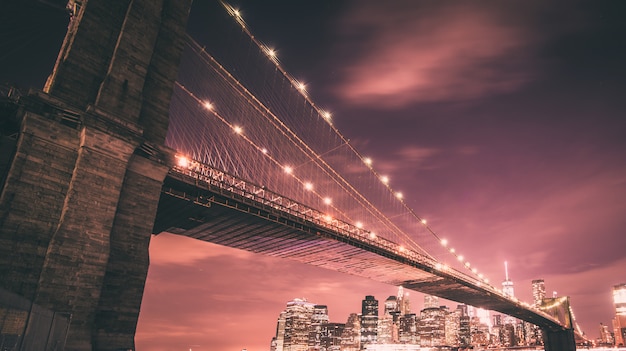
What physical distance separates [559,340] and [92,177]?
108273mm

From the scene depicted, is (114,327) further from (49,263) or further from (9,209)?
(9,209)

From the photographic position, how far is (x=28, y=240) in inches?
535

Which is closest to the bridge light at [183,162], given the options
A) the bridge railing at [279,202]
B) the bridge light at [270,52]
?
the bridge railing at [279,202]

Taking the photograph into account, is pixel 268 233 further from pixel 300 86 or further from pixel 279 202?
pixel 300 86

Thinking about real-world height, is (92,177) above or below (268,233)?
below

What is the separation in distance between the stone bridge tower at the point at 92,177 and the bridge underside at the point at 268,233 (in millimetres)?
4830

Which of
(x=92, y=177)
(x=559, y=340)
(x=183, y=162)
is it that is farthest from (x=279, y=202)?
(x=559, y=340)

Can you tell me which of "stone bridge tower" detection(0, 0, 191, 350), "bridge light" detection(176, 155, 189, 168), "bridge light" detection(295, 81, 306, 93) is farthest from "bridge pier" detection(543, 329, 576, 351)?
"stone bridge tower" detection(0, 0, 191, 350)

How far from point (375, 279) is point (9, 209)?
149 feet

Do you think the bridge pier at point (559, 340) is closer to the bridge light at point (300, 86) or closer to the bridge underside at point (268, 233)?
the bridge underside at point (268, 233)

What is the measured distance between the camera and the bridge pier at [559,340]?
89250 millimetres

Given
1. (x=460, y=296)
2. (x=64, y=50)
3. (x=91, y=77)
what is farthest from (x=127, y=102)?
(x=460, y=296)

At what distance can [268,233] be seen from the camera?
30.8m

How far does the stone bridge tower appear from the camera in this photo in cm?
1370
